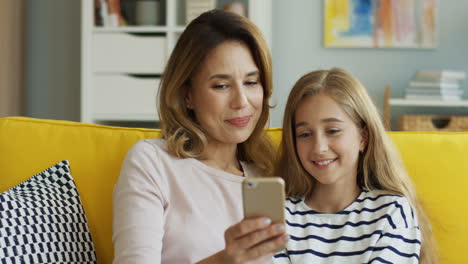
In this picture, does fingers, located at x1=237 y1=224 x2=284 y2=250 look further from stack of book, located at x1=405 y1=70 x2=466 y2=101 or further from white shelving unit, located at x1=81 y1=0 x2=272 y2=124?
stack of book, located at x1=405 y1=70 x2=466 y2=101

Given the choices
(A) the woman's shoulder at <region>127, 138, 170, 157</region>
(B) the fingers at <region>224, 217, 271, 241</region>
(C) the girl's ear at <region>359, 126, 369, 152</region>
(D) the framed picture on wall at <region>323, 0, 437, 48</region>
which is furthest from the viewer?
(D) the framed picture on wall at <region>323, 0, 437, 48</region>

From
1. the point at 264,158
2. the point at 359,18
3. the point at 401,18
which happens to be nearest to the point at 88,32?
the point at 359,18

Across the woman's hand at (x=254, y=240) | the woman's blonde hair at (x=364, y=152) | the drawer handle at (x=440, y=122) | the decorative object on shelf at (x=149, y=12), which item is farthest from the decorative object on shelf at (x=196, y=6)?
the woman's hand at (x=254, y=240)

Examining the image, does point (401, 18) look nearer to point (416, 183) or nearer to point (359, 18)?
point (359, 18)

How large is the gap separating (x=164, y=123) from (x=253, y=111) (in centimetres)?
23

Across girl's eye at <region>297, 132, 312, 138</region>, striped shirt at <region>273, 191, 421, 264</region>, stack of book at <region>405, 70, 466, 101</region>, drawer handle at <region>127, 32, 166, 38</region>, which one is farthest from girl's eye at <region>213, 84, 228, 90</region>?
stack of book at <region>405, 70, 466, 101</region>

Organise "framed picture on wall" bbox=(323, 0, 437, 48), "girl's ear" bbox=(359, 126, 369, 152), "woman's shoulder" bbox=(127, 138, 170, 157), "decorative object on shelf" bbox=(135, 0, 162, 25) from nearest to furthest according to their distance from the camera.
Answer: "woman's shoulder" bbox=(127, 138, 170, 157) < "girl's ear" bbox=(359, 126, 369, 152) < "decorative object on shelf" bbox=(135, 0, 162, 25) < "framed picture on wall" bbox=(323, 0, 437, 48)

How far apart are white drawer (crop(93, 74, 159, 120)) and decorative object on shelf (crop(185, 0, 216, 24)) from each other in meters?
0.43

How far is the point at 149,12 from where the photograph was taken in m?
3.50

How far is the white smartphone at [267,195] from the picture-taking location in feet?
3.31

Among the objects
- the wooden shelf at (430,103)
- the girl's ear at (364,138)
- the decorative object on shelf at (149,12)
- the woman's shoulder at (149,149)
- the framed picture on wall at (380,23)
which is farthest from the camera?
the framed picture on wall at (380,23)

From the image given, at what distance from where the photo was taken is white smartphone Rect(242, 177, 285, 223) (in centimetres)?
101

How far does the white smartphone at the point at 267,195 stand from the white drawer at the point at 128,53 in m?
2.55

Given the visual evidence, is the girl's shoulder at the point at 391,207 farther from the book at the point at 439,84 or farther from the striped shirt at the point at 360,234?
the book at the point at 439,84
